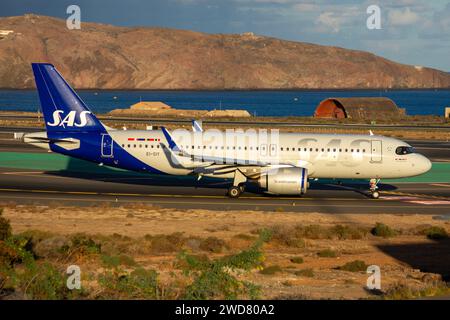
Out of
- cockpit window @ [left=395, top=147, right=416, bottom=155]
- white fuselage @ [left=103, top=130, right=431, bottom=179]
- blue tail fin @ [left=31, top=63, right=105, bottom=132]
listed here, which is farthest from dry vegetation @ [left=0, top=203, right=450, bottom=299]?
blue tail fin @ [left=31, top=63, right=105, bottom=132]

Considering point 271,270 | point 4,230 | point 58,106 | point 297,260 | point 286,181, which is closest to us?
point 271,270

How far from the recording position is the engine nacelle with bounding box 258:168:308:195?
143ft

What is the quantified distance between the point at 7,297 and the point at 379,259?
16.8 metres

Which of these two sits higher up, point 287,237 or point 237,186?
point 237,186

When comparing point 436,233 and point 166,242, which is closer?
point 166,242

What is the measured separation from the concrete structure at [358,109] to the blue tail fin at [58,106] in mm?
84819

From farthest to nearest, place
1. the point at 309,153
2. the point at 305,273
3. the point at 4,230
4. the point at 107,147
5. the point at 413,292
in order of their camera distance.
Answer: the point at 107,147
the point at 309,153
the point at 4,230
the point at 305,273
the point at 413,292

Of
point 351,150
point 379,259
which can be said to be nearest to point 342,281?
point 379,259

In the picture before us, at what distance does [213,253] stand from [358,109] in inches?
3979

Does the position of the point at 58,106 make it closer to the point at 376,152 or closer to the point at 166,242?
the point at 166,242

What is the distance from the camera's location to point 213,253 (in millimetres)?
31141

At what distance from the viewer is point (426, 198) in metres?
46.6

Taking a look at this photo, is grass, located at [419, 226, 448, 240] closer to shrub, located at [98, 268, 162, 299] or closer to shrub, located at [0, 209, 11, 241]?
shrub, located at [98, 268, 162, 299]

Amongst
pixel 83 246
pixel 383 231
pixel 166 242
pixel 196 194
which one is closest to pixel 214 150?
pixel 196 194
